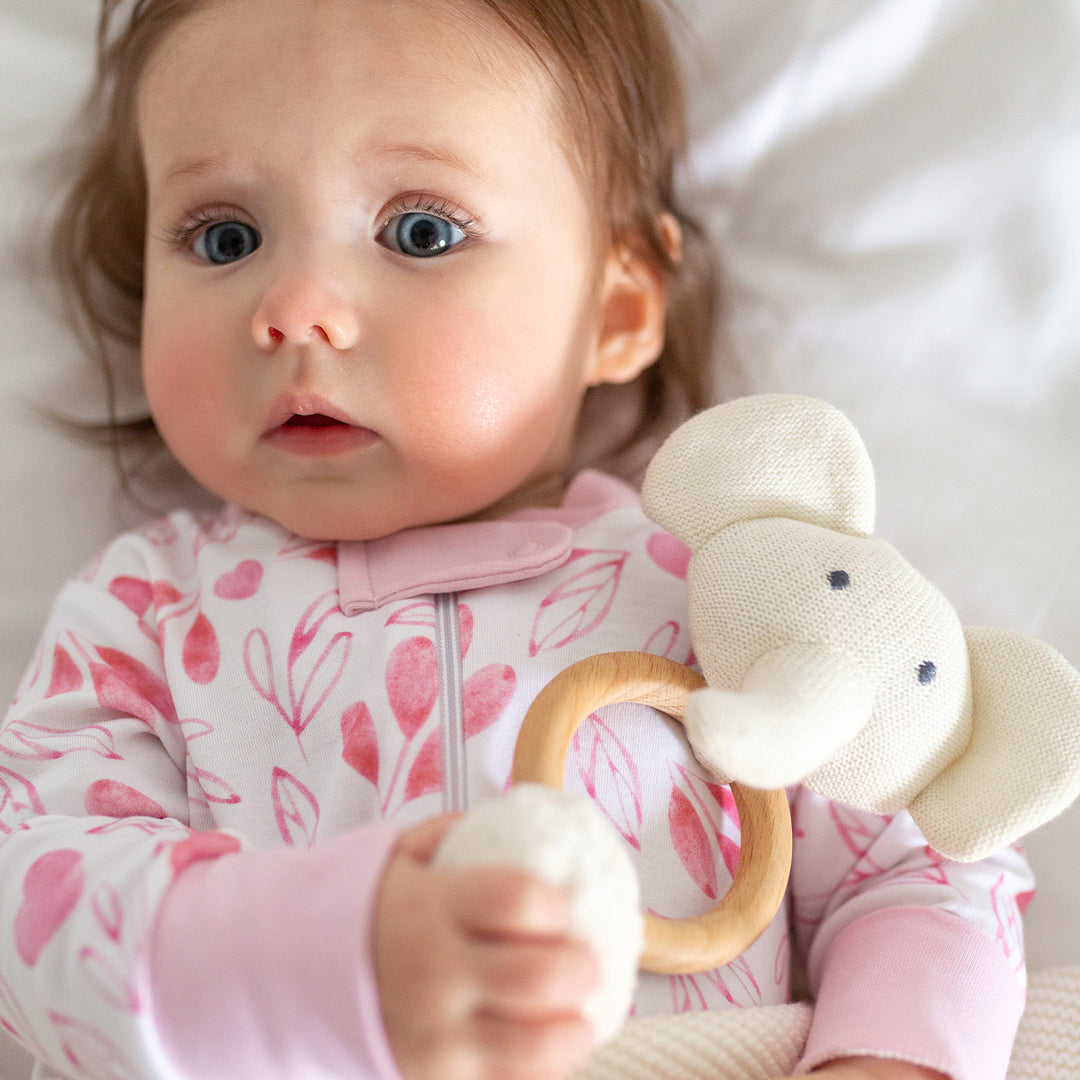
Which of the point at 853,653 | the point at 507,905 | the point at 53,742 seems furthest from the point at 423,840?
the point at 53,742

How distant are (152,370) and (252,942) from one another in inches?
22.5

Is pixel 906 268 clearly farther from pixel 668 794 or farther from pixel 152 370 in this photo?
pixel 152 370

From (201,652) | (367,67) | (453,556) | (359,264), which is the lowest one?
(201,652)

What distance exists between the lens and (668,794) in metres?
0.87

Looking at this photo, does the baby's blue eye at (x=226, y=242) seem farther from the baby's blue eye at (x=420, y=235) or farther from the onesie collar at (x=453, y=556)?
the onesie collar at (x=453, y=556)

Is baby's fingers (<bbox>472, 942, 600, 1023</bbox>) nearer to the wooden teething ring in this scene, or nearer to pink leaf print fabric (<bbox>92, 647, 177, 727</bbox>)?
the wooden teething ring

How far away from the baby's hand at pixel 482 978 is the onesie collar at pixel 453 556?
37 cm

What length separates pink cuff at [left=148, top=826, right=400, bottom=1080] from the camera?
0.59 metres

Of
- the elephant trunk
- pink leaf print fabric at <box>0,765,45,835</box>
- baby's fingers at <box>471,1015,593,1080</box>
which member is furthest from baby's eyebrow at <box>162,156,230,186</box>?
baby's fingers at <box>471,1015,593,1080</box>

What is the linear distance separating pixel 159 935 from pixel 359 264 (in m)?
0.54

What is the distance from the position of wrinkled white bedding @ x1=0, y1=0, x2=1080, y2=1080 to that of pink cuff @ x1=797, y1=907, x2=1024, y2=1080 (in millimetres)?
351

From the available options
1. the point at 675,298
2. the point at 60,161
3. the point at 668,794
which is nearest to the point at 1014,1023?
the point at 668,794

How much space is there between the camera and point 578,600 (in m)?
0.95

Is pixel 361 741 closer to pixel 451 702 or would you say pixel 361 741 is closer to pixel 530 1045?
pixel 451 702
